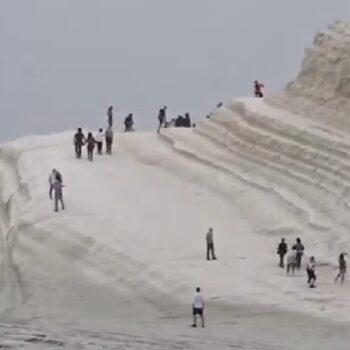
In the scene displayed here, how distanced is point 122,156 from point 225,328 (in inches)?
616

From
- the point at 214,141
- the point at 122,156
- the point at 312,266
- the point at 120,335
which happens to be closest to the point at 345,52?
the point at 214,141

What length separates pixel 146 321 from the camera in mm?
25906

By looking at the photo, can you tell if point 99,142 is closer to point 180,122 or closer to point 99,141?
point 99,141

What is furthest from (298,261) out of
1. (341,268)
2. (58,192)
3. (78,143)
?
(78,143)

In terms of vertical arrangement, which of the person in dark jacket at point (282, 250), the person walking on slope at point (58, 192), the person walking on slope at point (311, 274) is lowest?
the person walking on slope at point (311, 274)

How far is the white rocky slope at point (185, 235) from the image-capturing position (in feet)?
81.0

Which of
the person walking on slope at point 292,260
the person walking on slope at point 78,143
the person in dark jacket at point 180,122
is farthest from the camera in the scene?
the person in dark jacket at point 180,122

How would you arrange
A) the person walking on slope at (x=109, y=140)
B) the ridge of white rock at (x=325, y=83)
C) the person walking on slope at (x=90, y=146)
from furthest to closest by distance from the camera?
the person walking on slope at (x=109, y=140) < the person walking on slope at (x=90, y=146) < the ridge of white rock at (x=325, y=83)

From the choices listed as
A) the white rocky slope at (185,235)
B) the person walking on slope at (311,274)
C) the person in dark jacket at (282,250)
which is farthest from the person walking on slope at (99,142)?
the person walking on slope at (311,274)

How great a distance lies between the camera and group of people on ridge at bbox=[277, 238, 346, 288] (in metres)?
25.8

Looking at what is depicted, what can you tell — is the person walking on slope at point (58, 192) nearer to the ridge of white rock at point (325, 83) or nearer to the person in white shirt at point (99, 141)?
the person in white shirt at point (99, 141)

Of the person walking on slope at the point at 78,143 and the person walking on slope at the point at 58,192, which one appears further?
the person walking on slope at the point at 78,143

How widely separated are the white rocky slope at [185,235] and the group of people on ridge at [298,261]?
0.28 meters

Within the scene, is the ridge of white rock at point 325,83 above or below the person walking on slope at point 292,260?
above
